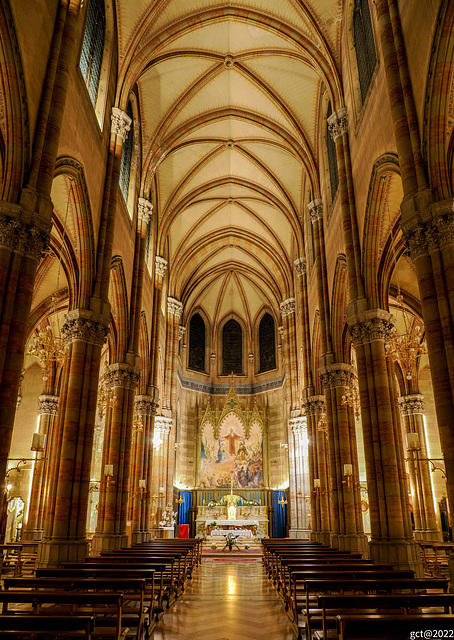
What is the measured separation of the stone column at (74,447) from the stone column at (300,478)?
18563 mm

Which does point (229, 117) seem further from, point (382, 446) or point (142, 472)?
point (382, 446)

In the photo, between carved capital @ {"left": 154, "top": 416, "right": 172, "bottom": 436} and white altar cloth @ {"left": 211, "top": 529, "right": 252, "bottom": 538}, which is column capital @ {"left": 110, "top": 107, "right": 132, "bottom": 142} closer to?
carved capital @ {"left": 154, "top": 416, "right": 172, "bottom": 436}

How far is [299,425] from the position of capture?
31.4 meters

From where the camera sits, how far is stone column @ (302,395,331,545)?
73.6 feet

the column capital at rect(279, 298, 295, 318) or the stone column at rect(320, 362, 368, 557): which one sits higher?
the column capital at rect(279, 298, 295, 318)

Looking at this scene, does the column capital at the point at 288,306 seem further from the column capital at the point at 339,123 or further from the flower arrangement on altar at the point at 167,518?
the column capital at the point at 339,123

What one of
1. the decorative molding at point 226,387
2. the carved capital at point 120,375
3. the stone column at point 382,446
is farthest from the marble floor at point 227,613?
the decorative molding at point 226,387

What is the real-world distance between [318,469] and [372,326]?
11331mm

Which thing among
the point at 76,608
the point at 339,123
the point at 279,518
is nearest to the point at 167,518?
the point at 279,518

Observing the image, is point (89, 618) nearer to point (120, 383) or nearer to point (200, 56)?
point (120, 383)

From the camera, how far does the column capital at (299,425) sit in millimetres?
31078

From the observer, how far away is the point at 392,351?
13.0m

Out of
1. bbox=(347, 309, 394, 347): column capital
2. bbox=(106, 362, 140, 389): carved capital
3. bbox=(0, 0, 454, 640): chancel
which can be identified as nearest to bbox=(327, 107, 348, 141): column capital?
bbox=(0, 0, 454, 640): chancel

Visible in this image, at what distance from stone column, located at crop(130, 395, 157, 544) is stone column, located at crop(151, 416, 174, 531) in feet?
14.6
